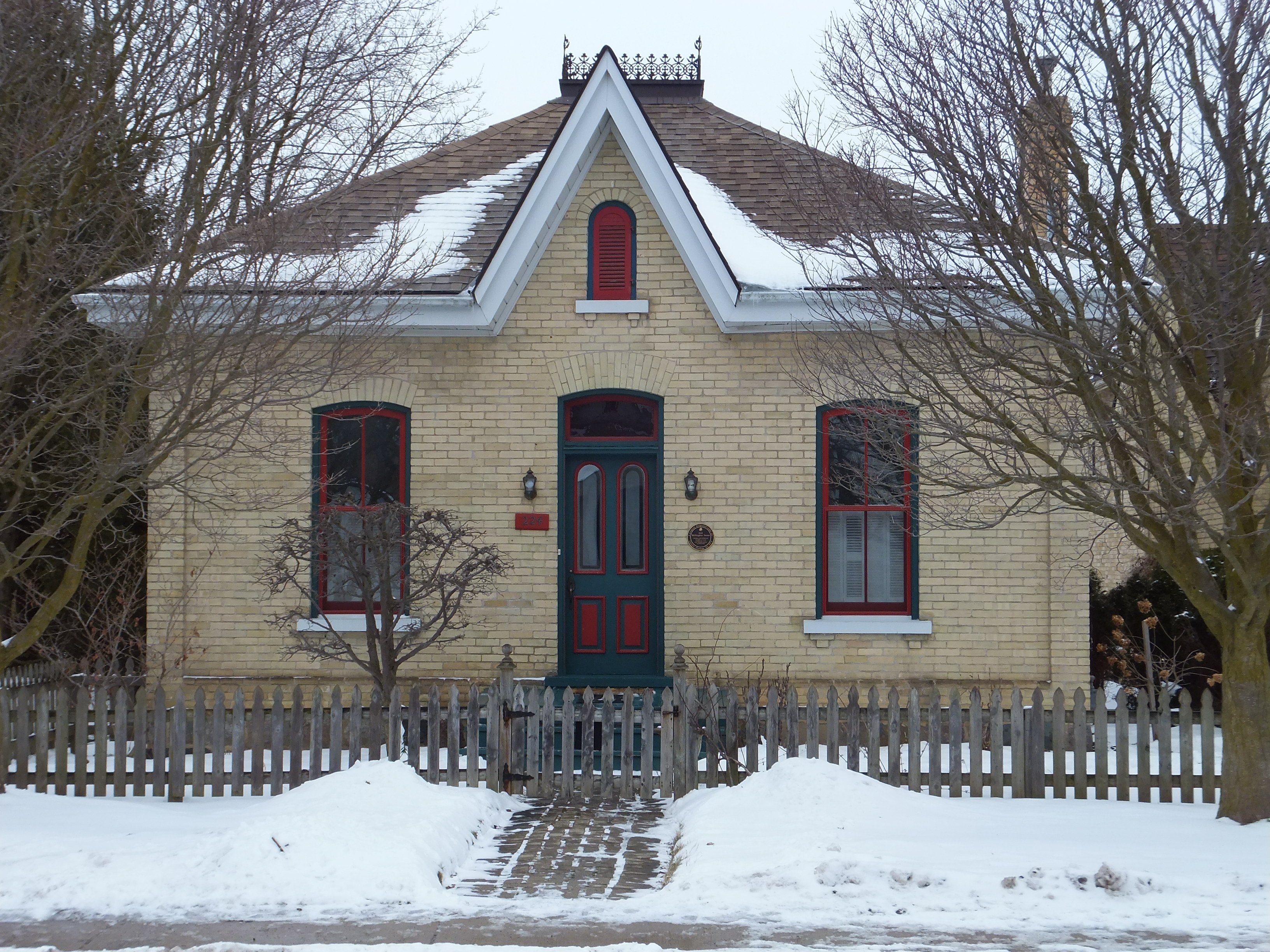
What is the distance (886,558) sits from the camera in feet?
41.7

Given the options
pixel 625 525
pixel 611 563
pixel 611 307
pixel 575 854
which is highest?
pixel 611 307

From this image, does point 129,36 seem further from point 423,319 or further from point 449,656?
point 449,656

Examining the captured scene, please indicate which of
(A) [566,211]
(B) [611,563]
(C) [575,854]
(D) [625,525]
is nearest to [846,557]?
(D) [625,525]

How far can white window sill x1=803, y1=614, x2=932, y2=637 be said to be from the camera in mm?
12398

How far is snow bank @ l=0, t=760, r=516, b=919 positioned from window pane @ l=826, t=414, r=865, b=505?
5476mm

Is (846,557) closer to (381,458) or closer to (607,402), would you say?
(607,402)

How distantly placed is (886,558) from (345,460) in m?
5.82

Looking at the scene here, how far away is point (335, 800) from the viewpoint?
8.20 metres

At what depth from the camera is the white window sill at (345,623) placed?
40.4ft

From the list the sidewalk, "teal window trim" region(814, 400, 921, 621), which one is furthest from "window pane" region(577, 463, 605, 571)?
the sidewalk

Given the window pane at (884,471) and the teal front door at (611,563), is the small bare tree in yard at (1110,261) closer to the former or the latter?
the window pane at (884,471)

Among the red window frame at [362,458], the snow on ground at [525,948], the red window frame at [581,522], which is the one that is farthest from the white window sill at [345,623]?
the snow on ground at [525,948]

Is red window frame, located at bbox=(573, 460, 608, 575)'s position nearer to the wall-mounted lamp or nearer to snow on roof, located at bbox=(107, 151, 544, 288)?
the wall-mounted lamp

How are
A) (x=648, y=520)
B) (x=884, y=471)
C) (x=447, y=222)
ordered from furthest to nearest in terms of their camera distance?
(x=447, y=222) < (x=648, y=520) < (x=884, y=471)
